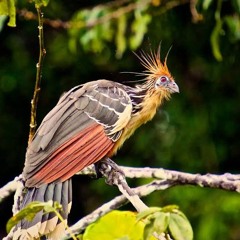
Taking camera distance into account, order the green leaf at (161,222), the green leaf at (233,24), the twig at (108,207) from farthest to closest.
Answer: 1. the green leaf at (233,24)
2. the twig at (108,207)
3. the green leaf at (161,222)

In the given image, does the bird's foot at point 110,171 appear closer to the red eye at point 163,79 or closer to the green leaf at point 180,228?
the red eye at point 163,79

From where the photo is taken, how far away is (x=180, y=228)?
108 inches

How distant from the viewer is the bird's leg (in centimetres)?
351

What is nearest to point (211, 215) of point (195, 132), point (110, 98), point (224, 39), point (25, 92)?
point (195, 132)

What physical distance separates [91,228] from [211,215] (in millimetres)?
4288

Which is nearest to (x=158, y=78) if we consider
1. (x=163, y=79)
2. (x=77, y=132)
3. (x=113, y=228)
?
(x=163, y=79)

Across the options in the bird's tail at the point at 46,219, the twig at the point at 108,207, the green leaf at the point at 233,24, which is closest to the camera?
the bird's tail at the point at 46,219

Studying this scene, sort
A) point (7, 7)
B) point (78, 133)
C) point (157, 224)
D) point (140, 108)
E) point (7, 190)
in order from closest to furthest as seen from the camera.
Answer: point (157, 224) → point (7, 7) → point (7, 190) → point (78, 133) → point (140, 108)

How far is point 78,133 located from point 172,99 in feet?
12.1

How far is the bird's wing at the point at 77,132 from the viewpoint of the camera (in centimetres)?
391

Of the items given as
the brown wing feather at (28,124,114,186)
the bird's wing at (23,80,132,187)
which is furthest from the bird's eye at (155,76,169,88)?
the brown wing feather at (28,124,114,186)

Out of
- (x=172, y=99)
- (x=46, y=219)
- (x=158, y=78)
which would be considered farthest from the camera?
(x=172, y=99)

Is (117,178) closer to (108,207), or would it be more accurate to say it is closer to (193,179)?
(108,207)

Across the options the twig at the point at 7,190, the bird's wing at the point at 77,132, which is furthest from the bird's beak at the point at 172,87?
the twig at the point at 7,190
